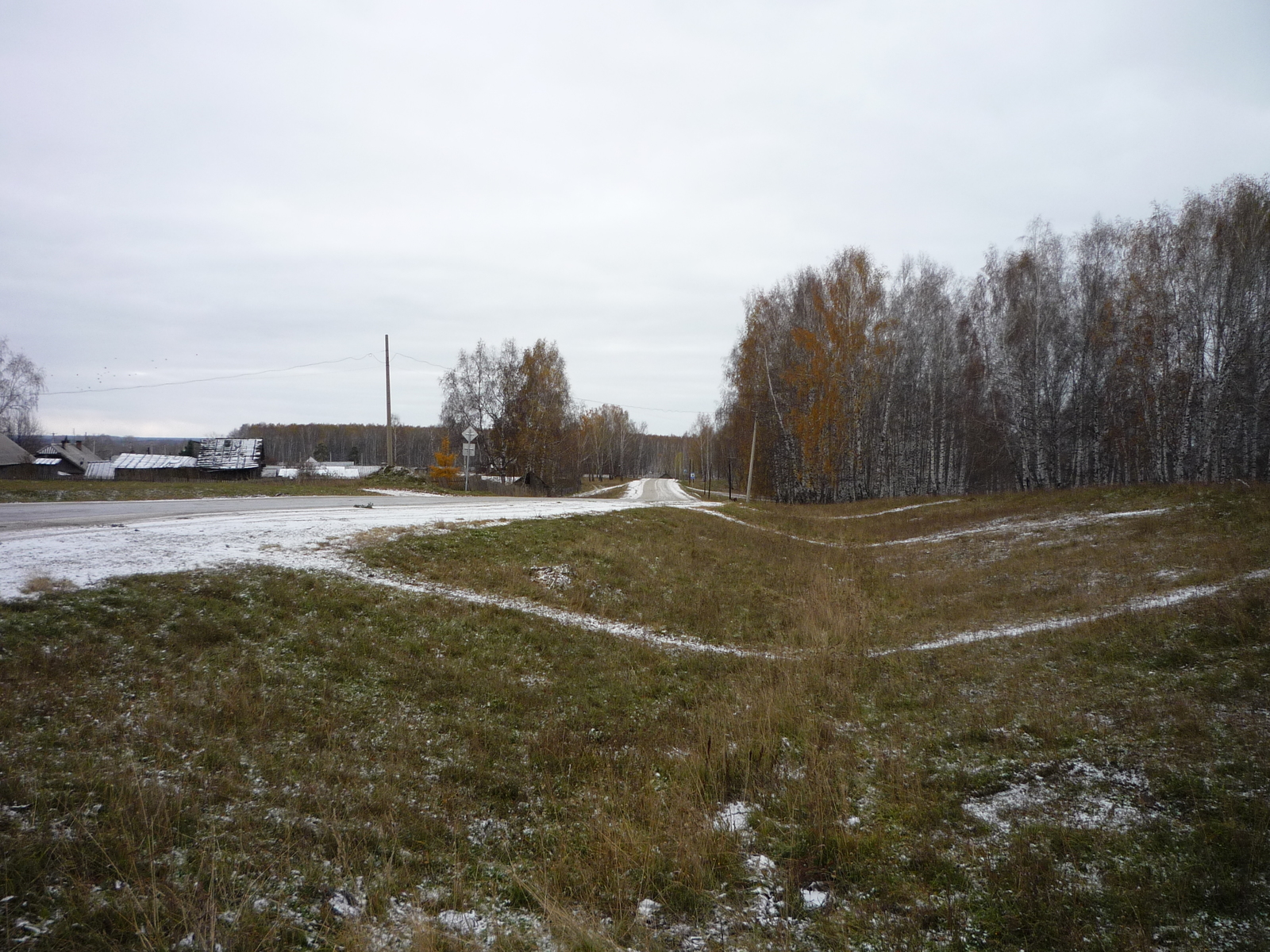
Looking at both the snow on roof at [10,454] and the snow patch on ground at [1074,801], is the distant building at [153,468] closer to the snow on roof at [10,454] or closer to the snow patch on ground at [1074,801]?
the snow on roof at [10,454]

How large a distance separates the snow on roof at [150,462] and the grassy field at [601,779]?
62273mm

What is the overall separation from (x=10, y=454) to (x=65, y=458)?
20.9 m

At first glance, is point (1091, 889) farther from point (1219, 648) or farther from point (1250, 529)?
point (1250, 529)

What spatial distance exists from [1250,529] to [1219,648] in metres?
9.52

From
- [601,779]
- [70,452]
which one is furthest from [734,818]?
[70,452]

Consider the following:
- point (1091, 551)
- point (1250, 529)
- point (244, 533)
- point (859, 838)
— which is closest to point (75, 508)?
point (244, 533)

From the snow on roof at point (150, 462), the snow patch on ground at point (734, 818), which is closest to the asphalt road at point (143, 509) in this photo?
the snow patch on ground at point (734, 818)

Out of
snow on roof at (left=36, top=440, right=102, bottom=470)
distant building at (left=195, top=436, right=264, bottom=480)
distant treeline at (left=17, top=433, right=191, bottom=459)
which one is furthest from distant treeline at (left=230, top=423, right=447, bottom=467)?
distant building at (left=195, top=436, right=264, bottom=480)

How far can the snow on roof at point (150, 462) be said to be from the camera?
196 ft

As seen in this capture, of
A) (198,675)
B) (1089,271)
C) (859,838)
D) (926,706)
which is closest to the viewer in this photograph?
(859,838)

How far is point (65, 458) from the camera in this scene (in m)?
63.2

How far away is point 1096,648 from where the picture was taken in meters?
9.20

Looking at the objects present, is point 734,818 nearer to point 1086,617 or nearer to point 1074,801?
point 1074,801

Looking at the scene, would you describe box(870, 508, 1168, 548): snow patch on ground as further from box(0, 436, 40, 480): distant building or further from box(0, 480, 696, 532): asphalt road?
box(0, 436, 40, 480): distant building
